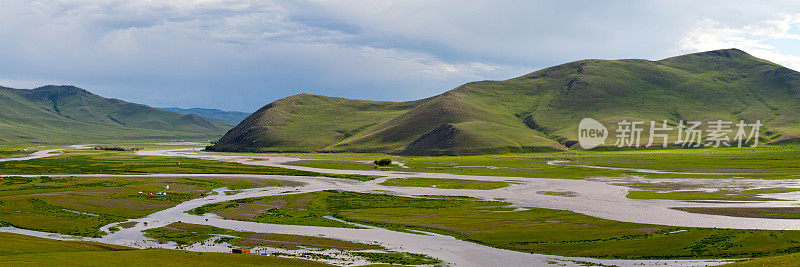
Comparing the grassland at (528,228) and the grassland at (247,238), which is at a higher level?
the grassland at (528,228)

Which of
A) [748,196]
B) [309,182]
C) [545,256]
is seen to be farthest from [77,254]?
[748,196]

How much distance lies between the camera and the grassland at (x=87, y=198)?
222 ft

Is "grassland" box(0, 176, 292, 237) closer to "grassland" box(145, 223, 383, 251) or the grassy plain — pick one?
"grassland" box(145, 223, 383, 251)

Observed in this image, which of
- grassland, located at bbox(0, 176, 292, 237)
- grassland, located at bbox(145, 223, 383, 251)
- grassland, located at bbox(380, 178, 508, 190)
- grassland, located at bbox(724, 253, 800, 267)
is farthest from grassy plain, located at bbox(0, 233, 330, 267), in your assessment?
grassland, located at bbox(380, 178, 508, 190)

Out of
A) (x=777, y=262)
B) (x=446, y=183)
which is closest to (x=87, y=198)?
(x=446, y=183)

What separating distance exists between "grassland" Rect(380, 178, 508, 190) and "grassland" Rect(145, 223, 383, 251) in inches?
2343

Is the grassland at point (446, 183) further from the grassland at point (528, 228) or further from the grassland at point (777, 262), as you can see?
the grassland at point (777, 262)

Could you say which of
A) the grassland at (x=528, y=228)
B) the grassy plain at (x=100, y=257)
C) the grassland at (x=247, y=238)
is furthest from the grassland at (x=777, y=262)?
the grassy plain at (x=100, y=257)

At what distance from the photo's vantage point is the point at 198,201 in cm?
9394

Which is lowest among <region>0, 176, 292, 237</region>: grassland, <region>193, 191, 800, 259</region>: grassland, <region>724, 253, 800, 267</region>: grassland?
<region>0, 176, 292, 237</region>: grassland

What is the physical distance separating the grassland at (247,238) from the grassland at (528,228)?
9.92 meters

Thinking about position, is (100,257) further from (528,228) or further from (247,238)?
(528,228)

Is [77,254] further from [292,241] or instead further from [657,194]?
[657,194]

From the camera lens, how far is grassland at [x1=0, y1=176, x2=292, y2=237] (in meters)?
67.7
